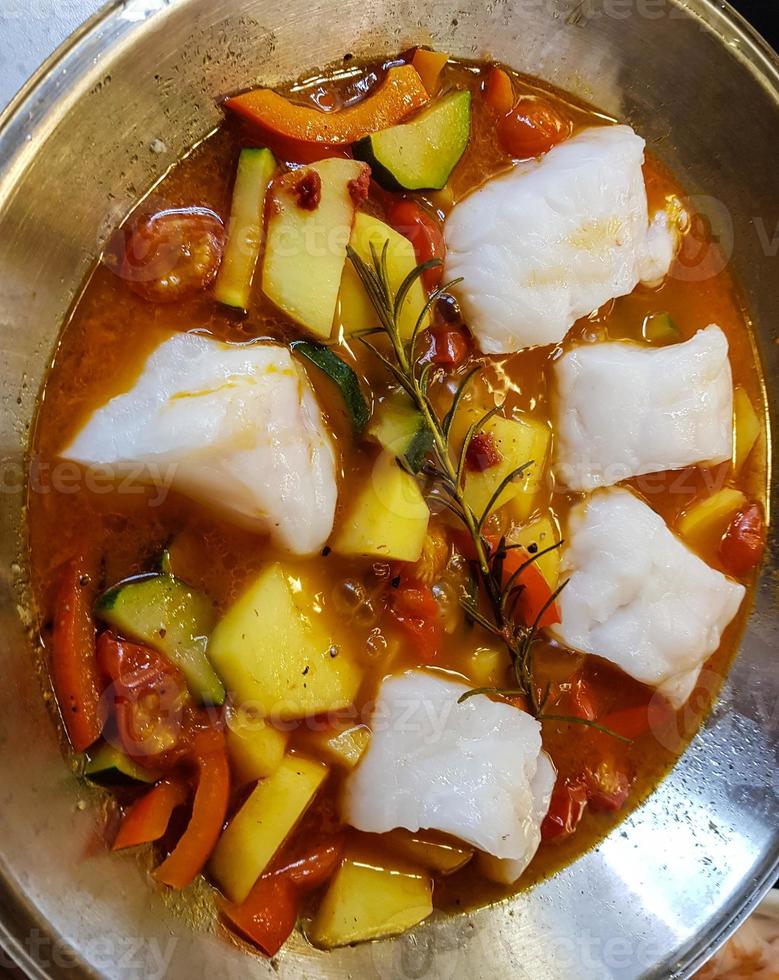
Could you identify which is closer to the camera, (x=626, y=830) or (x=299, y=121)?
(x=299, y=121)

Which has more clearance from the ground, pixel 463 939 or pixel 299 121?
pixel 299 121

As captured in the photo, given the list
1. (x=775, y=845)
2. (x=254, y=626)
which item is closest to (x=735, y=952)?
(x=775, y=845)

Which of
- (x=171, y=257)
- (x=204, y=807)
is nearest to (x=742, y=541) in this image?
(x=204, y=807)

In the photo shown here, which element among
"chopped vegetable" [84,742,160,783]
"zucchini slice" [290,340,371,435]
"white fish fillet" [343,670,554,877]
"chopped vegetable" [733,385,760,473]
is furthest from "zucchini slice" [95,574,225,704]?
"chopped vegetable" [733,385,760,473]

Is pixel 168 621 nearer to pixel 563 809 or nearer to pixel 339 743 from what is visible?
pixel 339 743

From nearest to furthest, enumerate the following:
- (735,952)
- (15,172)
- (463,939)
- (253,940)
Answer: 1. (15,172)
2. (253,940)
3. (463,939)
4. (735,952)

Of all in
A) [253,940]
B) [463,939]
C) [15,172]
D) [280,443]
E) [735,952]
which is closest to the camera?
[15,172]

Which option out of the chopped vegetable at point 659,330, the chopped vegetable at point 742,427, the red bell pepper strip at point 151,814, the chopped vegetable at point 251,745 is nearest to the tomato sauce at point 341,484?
the chopped vegetable at point 659,330

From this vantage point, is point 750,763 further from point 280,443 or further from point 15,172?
point 15,172
